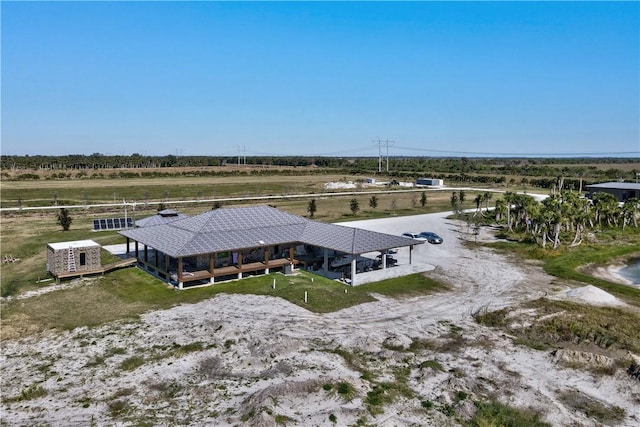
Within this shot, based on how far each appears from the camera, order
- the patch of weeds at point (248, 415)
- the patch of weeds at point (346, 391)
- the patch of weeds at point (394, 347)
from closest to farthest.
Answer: the patch of weeds at point (248, 415), the patch of weeds at point (346, 391), the patch of weeds at point (394, 347)

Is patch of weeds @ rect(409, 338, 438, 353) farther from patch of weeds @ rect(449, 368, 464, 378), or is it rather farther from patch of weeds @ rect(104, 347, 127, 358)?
patch of weeds @ rect(104, 347, 127, 358)

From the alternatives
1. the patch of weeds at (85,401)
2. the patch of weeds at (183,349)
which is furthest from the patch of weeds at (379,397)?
the patch of weeds at (85,401)

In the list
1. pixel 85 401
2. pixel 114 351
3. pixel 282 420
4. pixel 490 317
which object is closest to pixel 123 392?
pixel 85 401

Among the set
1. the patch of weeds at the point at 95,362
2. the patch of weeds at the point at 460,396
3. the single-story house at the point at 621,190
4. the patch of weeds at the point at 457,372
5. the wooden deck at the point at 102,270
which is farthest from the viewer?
the single-story house at the point at 621,190

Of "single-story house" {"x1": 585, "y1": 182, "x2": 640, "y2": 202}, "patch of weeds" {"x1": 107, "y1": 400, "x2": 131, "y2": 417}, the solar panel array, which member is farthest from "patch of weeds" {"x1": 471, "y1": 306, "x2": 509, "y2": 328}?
"single-story house" {"x1": 585, "y1": 182, "x2": 640, "y2": 202}

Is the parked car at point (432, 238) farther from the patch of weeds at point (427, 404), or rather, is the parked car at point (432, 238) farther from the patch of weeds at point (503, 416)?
the patch of weeds at point (427, 404)

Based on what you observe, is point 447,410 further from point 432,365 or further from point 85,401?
point 85,401

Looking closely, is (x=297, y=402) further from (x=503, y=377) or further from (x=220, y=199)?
(x=220, y=199)
